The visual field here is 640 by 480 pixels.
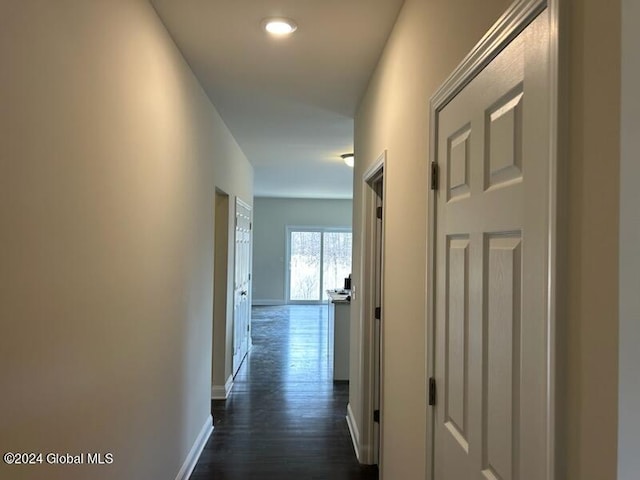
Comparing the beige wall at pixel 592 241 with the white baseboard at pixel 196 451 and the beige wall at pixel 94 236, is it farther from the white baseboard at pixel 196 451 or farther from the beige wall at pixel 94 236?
the white baseboard at pixel 196 451

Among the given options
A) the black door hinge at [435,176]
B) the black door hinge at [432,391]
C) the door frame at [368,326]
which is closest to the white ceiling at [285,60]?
the door frame at [368,326]

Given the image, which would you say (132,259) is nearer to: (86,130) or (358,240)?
(86,130)

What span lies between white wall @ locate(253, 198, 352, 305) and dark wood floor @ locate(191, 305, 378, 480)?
13.9 feet

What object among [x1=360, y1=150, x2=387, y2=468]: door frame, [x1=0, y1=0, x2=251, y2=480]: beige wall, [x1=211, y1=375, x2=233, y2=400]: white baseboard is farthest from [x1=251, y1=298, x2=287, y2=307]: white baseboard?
[x1=0, y1=0, x2=251, y2=480]: beige wall

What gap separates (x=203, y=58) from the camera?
8.38 feet

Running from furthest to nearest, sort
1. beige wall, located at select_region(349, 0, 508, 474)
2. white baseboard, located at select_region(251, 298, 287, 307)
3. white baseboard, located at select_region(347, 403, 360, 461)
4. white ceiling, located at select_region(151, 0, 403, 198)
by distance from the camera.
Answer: white baseboard, located at select_region(251, 298, 287, 307), white baseboard, located at select_region(347, 403, 360, 461), white ceiling, located at select_region(151, 0, 403, 198), beige wall, located at select_region(349, 0, 508, 474)

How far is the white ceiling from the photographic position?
2012 millimetres

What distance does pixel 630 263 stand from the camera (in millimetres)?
625

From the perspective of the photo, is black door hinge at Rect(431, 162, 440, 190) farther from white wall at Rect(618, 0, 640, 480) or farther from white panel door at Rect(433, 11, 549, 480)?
white wall at Rect(618, 0, 640, 480)

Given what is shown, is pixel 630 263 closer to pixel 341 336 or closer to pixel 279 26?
pixel 279 26

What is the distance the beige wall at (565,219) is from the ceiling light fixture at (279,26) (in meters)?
0.50

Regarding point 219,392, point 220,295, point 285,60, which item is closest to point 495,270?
point 285,60

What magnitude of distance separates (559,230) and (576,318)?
0.48 ft

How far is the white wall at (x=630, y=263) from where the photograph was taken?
2.04ft
